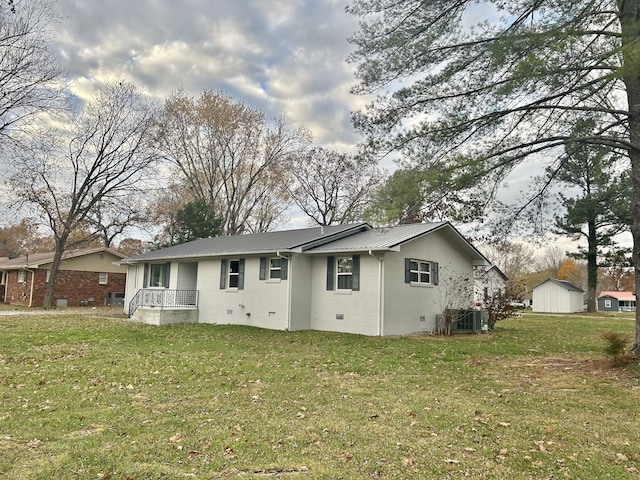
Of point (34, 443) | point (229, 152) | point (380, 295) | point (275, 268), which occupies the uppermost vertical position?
point (229, 152)

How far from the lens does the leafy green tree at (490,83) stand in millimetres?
7695

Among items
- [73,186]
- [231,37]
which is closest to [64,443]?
[231,37]

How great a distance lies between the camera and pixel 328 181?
31531 mm

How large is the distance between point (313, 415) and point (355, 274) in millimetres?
9527

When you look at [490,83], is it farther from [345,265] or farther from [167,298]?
[167,298]

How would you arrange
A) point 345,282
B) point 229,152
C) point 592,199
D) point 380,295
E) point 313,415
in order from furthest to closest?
point 229,152 < point 592,199 < point 345,282 < point 380,295 < point 313,415

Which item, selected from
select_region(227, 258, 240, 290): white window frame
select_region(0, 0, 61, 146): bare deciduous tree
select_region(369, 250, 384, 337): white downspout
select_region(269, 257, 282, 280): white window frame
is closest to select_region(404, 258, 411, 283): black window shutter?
select_region(369, 250, 384, 337): white downspout

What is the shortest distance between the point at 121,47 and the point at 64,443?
43.5ft

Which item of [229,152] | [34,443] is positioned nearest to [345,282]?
[34,443]

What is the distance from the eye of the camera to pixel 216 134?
29.9 metres

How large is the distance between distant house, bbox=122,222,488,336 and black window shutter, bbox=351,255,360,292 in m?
0.03

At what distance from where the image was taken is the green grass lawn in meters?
3.75

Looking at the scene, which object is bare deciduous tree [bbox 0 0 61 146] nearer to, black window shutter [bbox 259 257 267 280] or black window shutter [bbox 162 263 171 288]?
black window shutter [bbox 259 257 267 280]

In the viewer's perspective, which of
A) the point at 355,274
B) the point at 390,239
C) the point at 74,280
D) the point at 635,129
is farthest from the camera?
the point at 74,280
